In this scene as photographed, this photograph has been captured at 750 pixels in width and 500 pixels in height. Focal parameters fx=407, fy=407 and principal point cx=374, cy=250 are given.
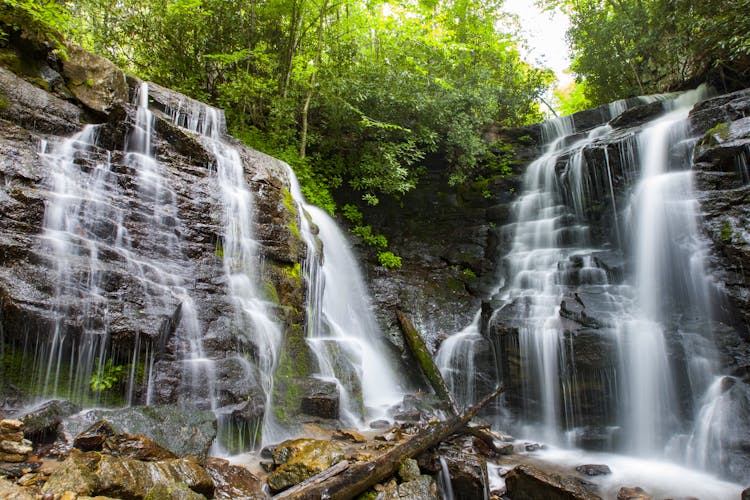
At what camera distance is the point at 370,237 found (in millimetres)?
10867

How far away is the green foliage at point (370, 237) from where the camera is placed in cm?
1080

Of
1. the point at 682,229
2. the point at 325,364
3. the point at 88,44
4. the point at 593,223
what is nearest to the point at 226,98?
the point at 88,44

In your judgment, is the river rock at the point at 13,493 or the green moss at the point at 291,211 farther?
the green moss at the point at 291,211

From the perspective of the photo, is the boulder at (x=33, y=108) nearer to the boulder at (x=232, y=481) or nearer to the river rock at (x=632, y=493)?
the boulder at (x=232, y=481)

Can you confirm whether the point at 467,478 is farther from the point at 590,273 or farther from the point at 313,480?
the point at 590,273

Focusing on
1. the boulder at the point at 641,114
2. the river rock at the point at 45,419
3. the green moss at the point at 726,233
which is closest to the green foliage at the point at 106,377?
the river rock at the point at 45,419

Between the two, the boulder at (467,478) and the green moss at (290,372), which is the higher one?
the green moss at (290,372)

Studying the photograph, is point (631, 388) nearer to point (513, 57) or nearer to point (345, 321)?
point (345, 321)

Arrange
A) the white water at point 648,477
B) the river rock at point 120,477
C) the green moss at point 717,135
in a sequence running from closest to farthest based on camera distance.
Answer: the river rock at point 120,477, the white water at point 648,477, the green moss at point 717,135

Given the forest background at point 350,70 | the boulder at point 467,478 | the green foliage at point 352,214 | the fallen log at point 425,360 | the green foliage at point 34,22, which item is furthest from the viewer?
the green foliage at point 352,214

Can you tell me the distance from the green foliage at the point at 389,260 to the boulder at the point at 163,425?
657 cm

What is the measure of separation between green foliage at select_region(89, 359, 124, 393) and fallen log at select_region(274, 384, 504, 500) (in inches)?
95.1

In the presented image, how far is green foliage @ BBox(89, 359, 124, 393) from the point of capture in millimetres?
4312

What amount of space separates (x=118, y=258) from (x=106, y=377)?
1.60 metres
